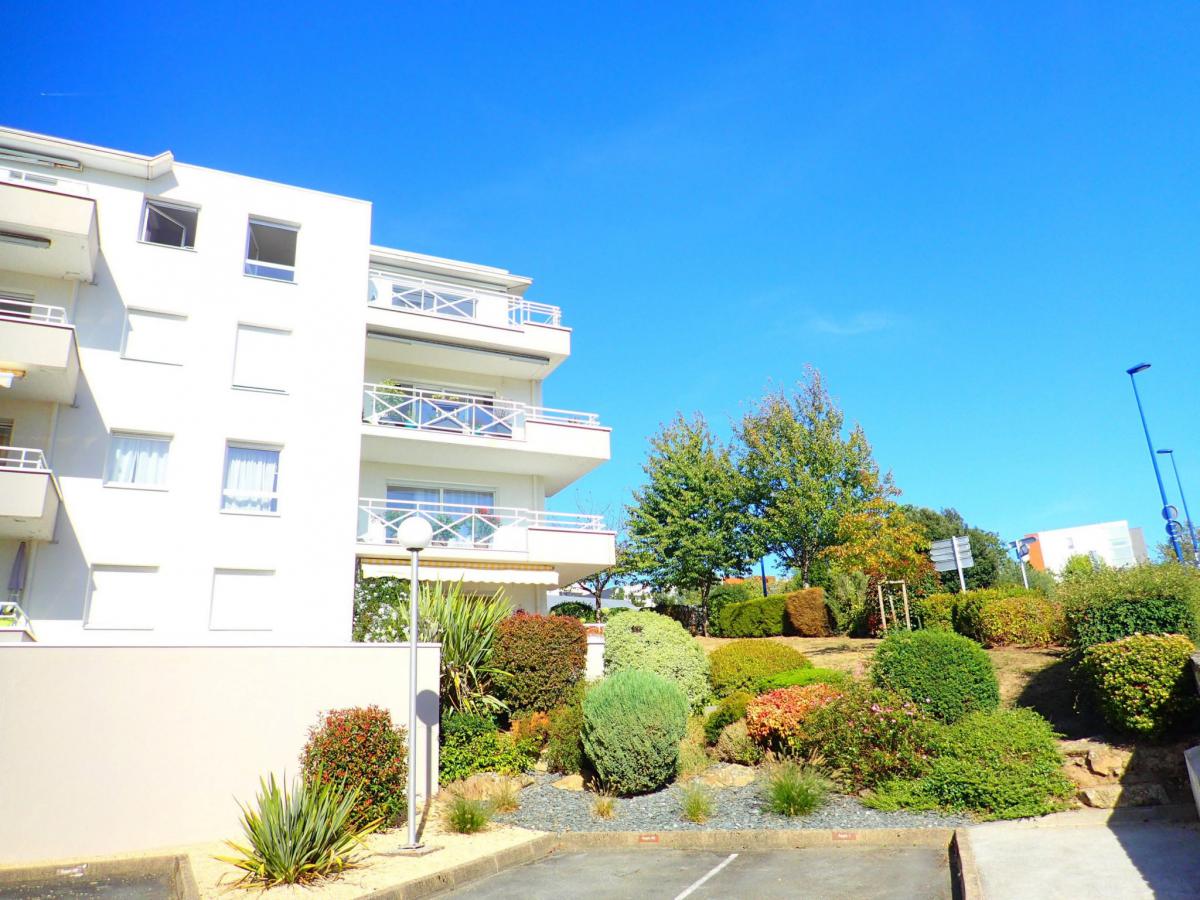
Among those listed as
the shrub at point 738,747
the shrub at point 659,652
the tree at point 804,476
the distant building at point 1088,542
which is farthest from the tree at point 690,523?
the distant building at point 1088,542

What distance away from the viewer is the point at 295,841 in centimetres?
1029

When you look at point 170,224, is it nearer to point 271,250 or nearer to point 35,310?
point 271,250

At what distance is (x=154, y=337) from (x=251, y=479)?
4.26m

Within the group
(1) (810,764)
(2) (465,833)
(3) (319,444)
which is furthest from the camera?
(3) (319,444)

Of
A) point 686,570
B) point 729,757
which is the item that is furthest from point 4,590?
point 686,570

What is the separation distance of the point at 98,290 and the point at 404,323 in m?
7.94

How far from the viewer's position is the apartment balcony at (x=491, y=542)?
23.4 meters

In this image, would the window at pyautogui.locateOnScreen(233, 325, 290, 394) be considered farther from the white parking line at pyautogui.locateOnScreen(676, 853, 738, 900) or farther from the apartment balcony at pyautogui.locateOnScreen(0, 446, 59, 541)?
the white parking line at pyautogui.locateOnScreen(676, 853, 738, 900)

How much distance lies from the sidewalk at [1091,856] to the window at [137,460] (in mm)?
18756

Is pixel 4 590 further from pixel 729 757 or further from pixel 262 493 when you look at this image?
pixel 729 757

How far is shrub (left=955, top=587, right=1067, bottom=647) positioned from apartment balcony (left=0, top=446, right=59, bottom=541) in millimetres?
21647

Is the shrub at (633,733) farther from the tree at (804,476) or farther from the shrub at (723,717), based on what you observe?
the tree at (804,476)

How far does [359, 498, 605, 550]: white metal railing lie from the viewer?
2394 centimetres

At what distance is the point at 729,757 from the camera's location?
15.9 metres
